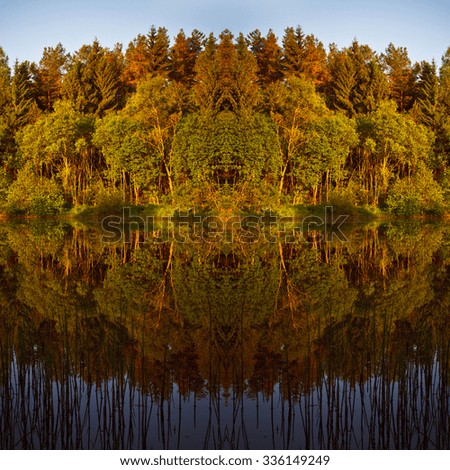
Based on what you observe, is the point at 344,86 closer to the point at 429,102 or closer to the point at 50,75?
the point at 429,102

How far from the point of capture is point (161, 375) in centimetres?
562

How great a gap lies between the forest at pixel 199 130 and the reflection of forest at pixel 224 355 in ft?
30.6

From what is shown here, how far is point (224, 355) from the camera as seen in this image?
627 cm

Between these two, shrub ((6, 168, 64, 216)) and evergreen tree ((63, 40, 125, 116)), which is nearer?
shrub ((6, 168, 64, 216))

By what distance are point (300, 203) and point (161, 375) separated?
85.3ft

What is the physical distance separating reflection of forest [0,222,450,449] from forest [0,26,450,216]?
30.6ft

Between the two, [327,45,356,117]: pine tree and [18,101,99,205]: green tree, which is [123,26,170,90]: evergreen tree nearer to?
[18,101,99,205]: green tree

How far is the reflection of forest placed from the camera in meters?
4.58

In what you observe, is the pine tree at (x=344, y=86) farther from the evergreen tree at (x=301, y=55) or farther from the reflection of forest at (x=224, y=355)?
the reflection of forest at (x=224, y=355)

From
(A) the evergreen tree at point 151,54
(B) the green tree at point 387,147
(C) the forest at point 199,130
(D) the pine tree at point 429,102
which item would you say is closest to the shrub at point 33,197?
(C) the forest at point 199,130

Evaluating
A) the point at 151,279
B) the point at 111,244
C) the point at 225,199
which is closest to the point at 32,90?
the point at 111,244

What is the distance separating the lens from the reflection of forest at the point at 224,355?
4578mm

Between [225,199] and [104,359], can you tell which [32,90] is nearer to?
[225,199]

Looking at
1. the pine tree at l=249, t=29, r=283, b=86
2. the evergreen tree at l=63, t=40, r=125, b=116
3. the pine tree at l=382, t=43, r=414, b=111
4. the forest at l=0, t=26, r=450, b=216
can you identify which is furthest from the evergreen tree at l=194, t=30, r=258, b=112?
the pine tree at l=382, t=43, r=414, b=111
